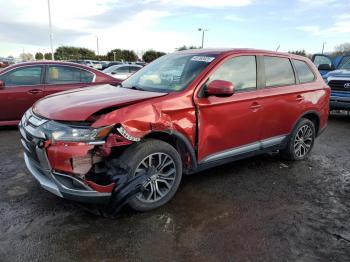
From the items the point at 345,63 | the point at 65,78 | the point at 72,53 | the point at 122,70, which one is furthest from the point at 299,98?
the point at 72,53

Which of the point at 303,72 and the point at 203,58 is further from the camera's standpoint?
the point at 303,72

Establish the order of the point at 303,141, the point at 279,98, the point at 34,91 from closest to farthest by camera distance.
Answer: the point at 279,98, the point at 303,141, the point at 34,91

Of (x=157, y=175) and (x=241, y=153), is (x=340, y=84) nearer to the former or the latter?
(x=241, y=153)

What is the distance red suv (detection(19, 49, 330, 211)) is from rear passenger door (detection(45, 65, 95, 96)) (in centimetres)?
316

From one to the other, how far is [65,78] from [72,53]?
196ft

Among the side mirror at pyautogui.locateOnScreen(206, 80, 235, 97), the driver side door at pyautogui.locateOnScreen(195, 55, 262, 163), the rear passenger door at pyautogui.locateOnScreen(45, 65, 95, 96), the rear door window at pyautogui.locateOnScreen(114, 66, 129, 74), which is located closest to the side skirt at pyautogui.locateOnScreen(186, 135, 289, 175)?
the driver side door at pyautogui.locateOnScreen(195, 55, 262, 163)

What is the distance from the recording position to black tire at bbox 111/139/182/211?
3.40 meters

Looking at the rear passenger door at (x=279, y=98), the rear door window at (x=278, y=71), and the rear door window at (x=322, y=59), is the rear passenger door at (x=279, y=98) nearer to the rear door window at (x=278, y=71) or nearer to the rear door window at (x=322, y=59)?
the rear door window at (x=278, y=71)

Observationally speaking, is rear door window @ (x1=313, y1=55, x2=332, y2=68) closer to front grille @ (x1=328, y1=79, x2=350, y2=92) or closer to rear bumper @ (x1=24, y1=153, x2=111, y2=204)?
front grille @ (x1=328, y1=79, x2=350, y2=92)

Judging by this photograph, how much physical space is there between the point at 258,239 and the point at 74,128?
202cm

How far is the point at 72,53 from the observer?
63656 mm

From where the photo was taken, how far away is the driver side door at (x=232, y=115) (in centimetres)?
402

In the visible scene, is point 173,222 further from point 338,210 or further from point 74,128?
point 338,210

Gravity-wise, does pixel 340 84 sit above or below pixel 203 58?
below
